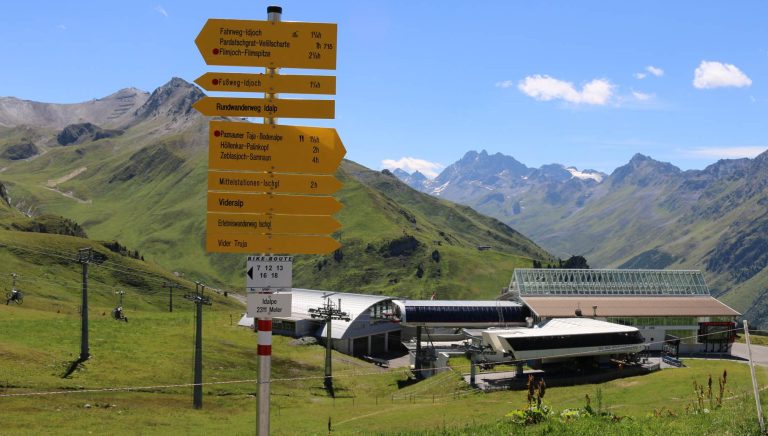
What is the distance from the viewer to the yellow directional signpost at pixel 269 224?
19.5 m

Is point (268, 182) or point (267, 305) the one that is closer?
point (267, 305)

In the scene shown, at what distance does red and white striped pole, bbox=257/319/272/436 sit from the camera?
18.8 metres

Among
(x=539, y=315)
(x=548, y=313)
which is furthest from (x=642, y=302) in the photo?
(x=539, y=315)

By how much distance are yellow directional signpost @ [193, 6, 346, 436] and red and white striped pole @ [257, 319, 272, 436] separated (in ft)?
0.10

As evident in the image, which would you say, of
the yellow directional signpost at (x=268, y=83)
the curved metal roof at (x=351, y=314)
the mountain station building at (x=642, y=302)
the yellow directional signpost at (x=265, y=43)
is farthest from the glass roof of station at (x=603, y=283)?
the yellow directional signpost at (x=265, y=43)

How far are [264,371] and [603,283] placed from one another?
126m

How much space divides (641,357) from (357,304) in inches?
2378

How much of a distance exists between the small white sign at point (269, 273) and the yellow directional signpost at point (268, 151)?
3 cm

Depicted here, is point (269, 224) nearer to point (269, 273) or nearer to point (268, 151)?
point (269, 273)

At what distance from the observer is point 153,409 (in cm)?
6519

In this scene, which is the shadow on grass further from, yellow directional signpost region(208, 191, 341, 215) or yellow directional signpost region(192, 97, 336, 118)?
yellow directional signpost region(192, 97, 336, 118)

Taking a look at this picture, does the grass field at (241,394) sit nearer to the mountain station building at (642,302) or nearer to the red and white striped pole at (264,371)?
the red and white striped pole at (264,371)

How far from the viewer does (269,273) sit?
19.6 m

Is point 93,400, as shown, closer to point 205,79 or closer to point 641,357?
point 205,79
